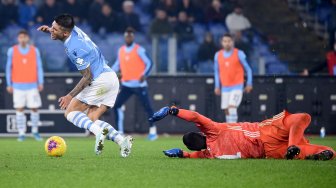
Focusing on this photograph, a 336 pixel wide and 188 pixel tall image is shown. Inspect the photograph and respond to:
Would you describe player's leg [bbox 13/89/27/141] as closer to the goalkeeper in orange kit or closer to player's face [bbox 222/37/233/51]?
player's face [bbox 222/37/233/51]

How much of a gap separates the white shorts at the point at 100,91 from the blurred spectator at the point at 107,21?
39.3 feet

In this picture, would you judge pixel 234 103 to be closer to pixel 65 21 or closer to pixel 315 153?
pixel 65 21

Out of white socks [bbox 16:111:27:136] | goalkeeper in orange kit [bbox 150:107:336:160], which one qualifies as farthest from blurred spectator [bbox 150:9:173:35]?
goalkeeper in orange kit [bbox 150:107:336:160]

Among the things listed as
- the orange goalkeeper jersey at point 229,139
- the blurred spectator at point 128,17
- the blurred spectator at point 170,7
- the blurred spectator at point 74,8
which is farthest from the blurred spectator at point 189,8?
the orange goalkeeper jersey at point 229,139

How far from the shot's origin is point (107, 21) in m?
25.5

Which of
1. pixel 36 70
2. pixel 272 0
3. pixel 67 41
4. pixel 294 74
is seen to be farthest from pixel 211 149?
pixel 272 0

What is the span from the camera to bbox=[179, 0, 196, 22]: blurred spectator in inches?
1016

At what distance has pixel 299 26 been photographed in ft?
88.4

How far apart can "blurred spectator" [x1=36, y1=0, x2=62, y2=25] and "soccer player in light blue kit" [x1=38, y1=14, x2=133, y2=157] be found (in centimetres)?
1183

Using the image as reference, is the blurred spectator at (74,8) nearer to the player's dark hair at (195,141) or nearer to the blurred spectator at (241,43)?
the blurred spectator at (241,43)

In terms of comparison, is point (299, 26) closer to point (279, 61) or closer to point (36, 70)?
point (279, 61)

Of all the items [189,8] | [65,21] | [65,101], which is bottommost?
[65,101]

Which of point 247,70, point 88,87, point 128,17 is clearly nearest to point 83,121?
point 88,87

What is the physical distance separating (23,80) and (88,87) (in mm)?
8420
